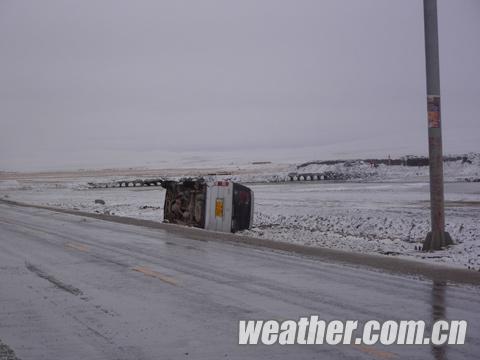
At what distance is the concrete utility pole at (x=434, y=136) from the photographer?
1413 cm

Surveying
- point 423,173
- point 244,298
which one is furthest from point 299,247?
point 423,173

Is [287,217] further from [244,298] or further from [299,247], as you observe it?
[244,298]

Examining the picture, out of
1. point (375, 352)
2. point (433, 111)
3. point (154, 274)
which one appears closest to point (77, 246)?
point (154, 274)

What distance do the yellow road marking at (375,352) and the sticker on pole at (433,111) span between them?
860cm

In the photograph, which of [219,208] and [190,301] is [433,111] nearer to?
[190,301]

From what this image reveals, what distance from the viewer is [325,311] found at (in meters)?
8.32

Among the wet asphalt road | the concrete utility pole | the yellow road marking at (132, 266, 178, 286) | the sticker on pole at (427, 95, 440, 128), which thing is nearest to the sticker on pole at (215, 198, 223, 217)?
the wet asphalt road

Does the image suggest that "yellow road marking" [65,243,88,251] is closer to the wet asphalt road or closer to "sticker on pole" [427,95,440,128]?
the wet asphalt road

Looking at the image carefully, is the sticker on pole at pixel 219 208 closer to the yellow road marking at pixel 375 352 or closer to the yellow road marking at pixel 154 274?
the yellow road marking at pixel 154 274

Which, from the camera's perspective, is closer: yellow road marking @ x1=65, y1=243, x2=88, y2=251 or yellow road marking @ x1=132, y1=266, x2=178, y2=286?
yellow road marking @ x1=132, y1=266, x2=178, y2=286

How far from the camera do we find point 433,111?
1439 centimetres

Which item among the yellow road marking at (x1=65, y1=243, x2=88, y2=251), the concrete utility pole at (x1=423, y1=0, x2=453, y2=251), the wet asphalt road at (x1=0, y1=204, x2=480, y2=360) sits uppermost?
the concrete utility pole at (x1=423, y1=0, x2=453, y2=251)

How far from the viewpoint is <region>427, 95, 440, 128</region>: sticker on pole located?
14.3 meters

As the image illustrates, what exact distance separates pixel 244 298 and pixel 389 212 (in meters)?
14.9
